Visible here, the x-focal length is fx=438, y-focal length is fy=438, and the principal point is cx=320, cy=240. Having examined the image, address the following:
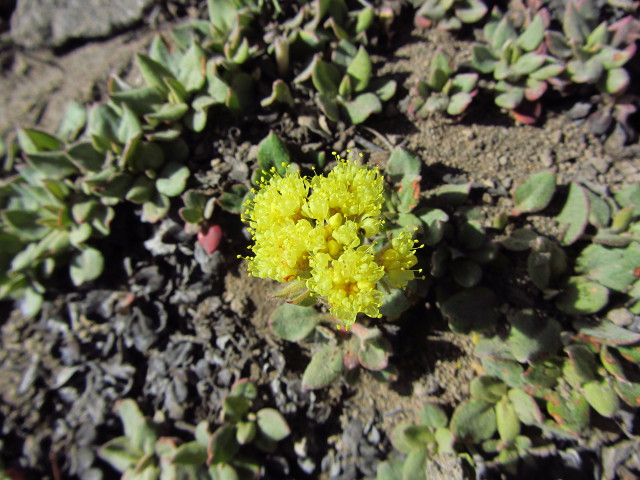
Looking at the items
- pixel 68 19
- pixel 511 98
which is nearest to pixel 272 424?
pixel 511 98

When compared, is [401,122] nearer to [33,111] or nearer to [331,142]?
[331,142]

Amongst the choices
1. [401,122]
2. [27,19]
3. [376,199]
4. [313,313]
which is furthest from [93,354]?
[27,19]

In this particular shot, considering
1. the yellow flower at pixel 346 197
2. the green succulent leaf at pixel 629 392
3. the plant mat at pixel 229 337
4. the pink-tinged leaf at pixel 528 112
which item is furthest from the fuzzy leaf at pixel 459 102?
the green succulent leaf at pixel 629 392

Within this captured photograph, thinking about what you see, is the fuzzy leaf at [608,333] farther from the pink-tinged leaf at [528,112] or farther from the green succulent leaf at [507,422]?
the pink-tinged leaf at [528,112]

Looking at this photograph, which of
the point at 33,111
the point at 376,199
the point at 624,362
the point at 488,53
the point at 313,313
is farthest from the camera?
the point at 33,111

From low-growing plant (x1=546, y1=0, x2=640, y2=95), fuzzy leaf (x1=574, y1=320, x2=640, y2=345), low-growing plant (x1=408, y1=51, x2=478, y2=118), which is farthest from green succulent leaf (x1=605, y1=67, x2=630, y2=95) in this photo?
fuzzy leaf (x1=574, y1=320, x2=640, y2=345)
